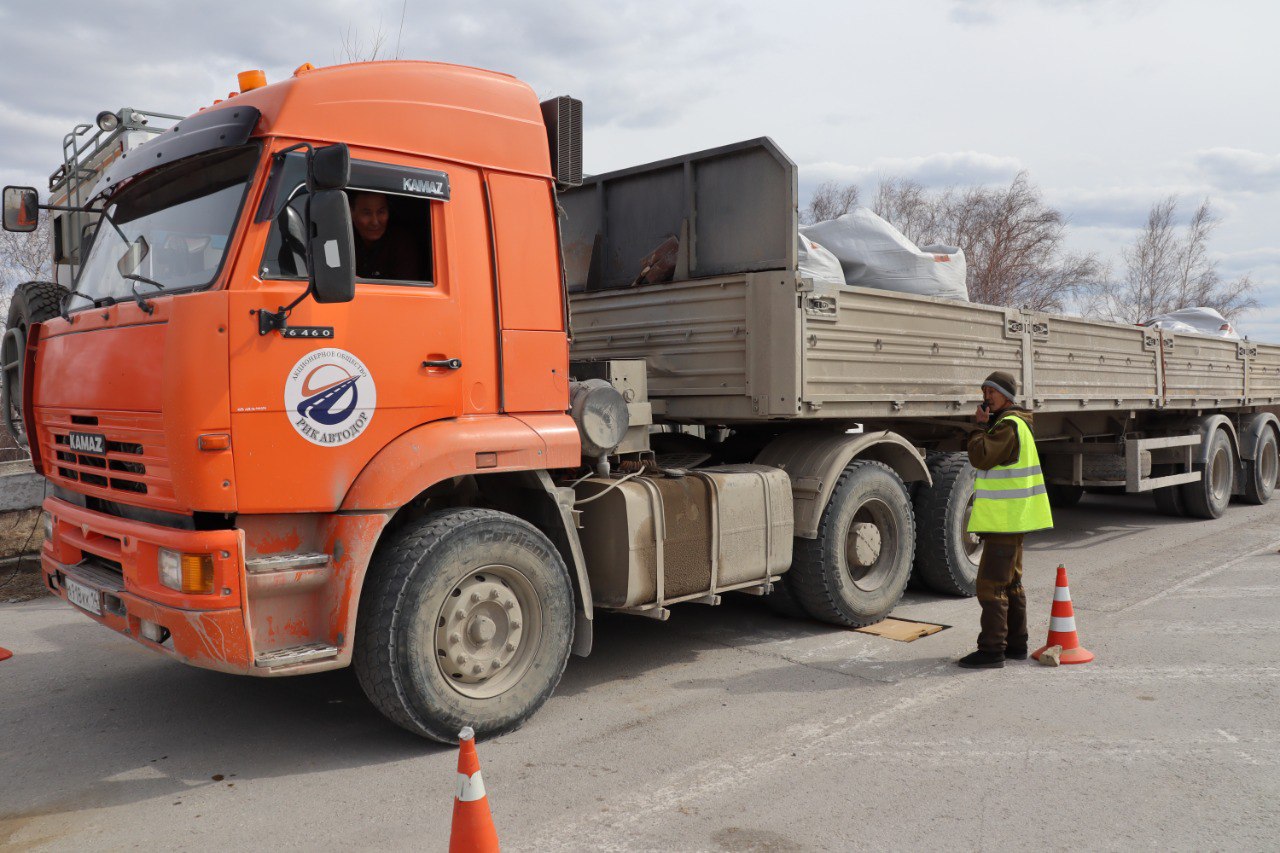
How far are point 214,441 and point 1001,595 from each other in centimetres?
419

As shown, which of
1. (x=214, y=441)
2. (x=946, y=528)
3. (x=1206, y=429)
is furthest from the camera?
(x=1206, y=429)

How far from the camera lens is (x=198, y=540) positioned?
3682 mm

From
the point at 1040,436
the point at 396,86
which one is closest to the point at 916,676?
the point at 396,86

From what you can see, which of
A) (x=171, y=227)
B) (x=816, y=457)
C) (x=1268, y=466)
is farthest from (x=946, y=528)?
(x=1268, y=466)

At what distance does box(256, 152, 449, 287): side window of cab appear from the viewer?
3.89m

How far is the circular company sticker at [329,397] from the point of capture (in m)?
3.88

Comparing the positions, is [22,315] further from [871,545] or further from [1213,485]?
[1213,485]

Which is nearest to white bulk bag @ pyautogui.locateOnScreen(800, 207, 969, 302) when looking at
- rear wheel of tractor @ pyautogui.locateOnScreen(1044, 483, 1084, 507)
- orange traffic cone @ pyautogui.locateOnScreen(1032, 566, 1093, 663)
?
orange traffic cone @ pyautogui.locateOnScreen(1032, 566, 1093, 663)

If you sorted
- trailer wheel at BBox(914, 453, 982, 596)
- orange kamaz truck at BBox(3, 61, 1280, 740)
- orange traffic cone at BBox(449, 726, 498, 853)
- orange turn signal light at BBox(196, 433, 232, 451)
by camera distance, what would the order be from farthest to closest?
trailer wheel at BBox(914, 453, 982, 596)
orange kamaz truck at BBox(3, 61, 1280, 740)
orange turn signal light at BBox(196, 433, 232, 451)
orange traffic cone at BBox(449, 726, 498, 853)

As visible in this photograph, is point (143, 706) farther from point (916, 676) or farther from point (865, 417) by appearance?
point (865, 417)

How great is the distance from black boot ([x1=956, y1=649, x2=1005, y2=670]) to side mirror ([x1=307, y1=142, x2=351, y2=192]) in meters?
4.11

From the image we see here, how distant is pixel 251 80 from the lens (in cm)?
440

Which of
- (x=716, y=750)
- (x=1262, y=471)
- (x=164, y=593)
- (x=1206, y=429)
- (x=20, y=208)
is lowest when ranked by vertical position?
(x=716, y=750)

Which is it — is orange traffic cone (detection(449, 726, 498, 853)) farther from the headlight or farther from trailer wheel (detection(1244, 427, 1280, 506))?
trailer wheel (detection(1244, 427, 1280, 506))
